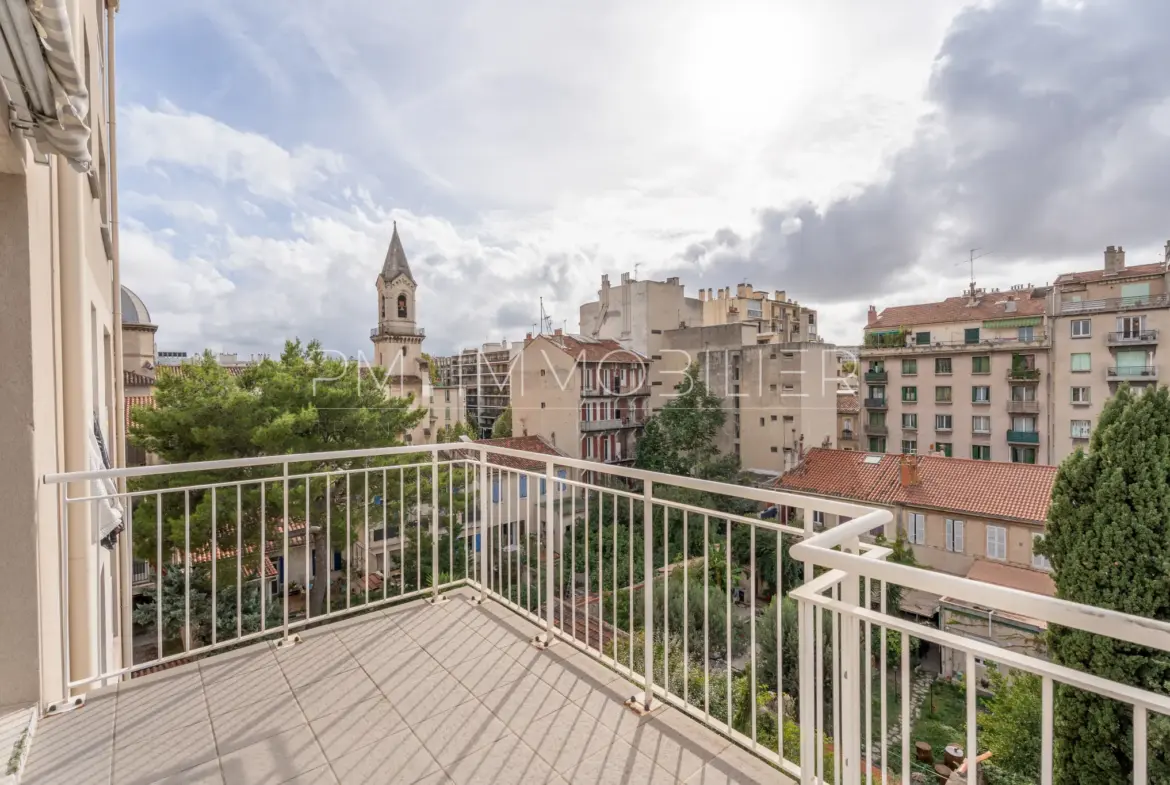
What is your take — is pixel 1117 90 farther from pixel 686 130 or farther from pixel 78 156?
pixel 78 156

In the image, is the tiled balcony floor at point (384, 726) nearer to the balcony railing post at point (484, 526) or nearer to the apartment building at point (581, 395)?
the balcony railing post at point (484, 526)

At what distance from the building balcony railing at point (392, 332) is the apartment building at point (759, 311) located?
664 inches

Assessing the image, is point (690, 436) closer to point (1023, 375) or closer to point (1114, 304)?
point (1023, 375)

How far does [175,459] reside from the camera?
11.1 meters

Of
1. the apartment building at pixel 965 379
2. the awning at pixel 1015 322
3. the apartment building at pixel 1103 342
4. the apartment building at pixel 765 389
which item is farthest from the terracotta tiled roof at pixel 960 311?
the apartment building at pixel 765 389

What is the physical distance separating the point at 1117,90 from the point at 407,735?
84.6 feet

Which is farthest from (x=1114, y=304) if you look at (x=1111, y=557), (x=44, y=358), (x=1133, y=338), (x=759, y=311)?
(x=44, y=358)

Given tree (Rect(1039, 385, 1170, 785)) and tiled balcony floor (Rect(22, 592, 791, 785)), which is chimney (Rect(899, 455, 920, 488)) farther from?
tiled balcony floor (Rect(22, 592, 791, 785))

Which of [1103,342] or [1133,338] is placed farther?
[1103,342]

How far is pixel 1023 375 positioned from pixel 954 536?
10462 mm

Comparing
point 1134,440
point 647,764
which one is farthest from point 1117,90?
point 647,764

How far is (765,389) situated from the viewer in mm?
24797

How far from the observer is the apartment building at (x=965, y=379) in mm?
21328

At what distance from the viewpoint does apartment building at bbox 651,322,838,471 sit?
24078 millimetres
